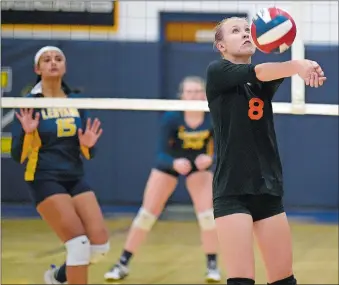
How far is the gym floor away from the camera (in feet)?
18.8

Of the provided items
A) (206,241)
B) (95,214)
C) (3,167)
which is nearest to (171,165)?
(206,241)

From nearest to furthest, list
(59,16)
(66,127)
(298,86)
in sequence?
(298,86) → (66,127) → (59,16)

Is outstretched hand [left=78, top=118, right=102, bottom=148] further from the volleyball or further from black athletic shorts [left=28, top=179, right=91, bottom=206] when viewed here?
the volleyball

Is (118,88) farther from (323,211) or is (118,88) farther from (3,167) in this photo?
(323,211)

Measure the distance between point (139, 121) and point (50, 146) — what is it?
4.12 metres

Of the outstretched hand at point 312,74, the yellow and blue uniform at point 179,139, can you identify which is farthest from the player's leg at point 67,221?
the outstretched hand at point 312,74

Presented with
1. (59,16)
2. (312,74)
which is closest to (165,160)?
(312,74)

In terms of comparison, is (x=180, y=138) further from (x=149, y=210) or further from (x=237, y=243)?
(x=237, y=243)

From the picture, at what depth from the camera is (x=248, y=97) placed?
323cm

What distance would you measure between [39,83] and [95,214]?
3.18ft

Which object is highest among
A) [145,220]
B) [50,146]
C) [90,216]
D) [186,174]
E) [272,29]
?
[272,29]

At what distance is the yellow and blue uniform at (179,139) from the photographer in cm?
590

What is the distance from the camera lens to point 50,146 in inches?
181

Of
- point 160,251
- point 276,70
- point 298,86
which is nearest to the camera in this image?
point 276,70
